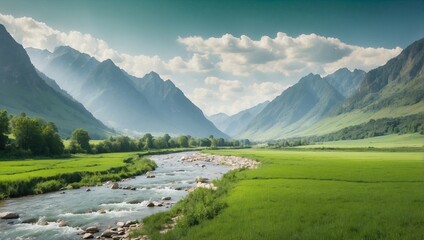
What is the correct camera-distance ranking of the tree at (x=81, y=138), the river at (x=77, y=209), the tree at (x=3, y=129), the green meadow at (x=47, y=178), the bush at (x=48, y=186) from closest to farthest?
the river at (x=77, y=209)
the green meadow at (x=47, y=178)
the bush at (x=48, y=186)
the tree at (x=3, y=129)
the tree at (x=81, y=138)

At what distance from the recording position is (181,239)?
24984mm

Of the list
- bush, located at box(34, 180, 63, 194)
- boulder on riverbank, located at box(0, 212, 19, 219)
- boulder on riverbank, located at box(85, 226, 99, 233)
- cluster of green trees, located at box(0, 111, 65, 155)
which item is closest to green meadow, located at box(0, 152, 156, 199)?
bush, located at box(34, 180, 63, 194)

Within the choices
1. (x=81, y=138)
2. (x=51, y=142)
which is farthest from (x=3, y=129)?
(x=81, y=138)

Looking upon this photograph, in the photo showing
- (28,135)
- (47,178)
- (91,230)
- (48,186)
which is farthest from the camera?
(28,135)

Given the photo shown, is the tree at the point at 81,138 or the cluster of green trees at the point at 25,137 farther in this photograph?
the tree at the point at 81,138

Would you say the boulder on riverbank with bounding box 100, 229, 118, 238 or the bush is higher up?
the bush

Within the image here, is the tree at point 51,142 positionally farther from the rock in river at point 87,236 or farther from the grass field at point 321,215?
the grass field at point 321,215

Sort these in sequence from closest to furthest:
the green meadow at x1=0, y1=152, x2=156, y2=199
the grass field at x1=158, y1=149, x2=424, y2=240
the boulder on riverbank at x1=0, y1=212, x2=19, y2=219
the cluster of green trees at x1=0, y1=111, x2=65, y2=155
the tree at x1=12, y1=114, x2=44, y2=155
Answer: the grass field at x1=158, y1=149, x2=424, y2=240, the boulder on riverbank at x1=0, y1=212, x2=19, y2=219, the green meadow at x1=0, y1=152, x2=156, y2=199, the cluster of green trees at x1=0, y1=111, x2=65, y2=155, the tree at x1=12, y1=114, x2=44, y2=155

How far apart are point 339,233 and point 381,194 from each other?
18.8 m

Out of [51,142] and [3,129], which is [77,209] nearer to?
[3,129]

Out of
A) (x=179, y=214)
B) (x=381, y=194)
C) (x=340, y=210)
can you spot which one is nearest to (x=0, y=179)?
(x=179, y=214)

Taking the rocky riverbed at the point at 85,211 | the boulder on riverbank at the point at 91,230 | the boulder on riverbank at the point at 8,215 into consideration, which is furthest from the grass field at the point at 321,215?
the boulder on riverbank at the point at 8,215

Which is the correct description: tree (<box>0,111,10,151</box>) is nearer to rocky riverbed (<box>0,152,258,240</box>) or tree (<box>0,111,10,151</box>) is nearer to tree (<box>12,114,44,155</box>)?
tree (<box>12,114,44,155</box>)

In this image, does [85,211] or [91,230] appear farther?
[85,211]
